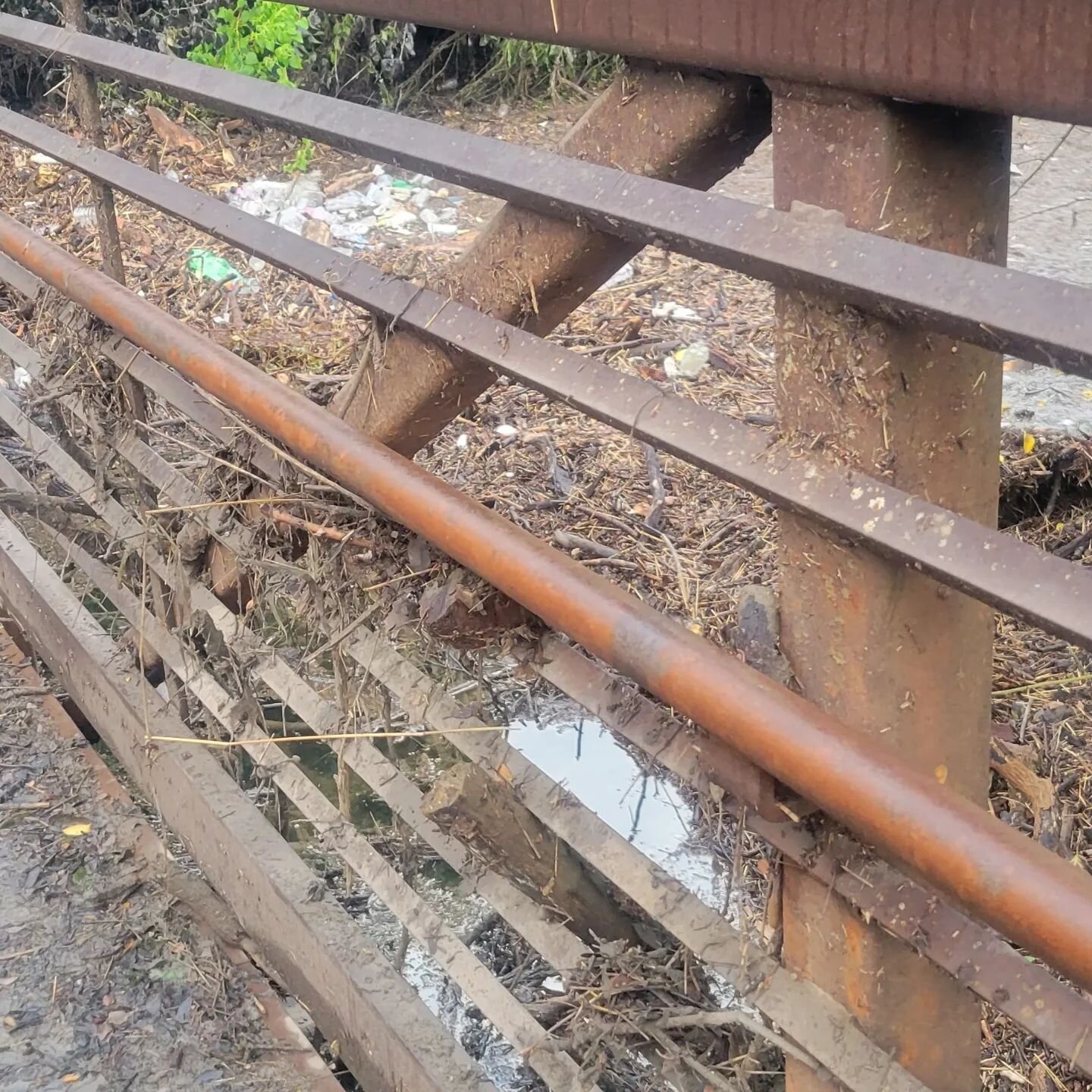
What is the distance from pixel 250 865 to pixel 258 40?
6067 millimetres

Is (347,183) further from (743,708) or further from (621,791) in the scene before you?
(743,708)

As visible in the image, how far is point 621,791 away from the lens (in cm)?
378

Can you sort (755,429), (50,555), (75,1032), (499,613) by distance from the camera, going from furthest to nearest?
(50,555), (75,1032), (499,613), (755,429)

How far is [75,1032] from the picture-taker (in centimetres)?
265

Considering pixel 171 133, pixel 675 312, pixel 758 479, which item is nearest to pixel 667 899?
pixel 758 479

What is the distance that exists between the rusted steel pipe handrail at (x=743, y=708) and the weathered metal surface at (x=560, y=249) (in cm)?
12

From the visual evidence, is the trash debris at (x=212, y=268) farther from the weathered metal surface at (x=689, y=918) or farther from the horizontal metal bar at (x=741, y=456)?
the weathered metal surface at (x=689, y=918)

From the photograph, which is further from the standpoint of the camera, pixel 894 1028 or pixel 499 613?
pixel 499 613

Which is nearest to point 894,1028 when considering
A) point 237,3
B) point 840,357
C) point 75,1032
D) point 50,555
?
point 840,357

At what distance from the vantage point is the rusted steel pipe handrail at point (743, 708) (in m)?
1.06

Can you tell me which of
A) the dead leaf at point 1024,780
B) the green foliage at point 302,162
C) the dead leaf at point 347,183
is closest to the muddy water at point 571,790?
the dead leaf at point 1024,780

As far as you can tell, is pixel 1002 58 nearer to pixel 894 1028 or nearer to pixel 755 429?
pixel 755 429

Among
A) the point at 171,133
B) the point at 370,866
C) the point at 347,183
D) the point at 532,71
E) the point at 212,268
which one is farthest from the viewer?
the point at 532,71

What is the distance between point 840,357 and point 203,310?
16.9ft
